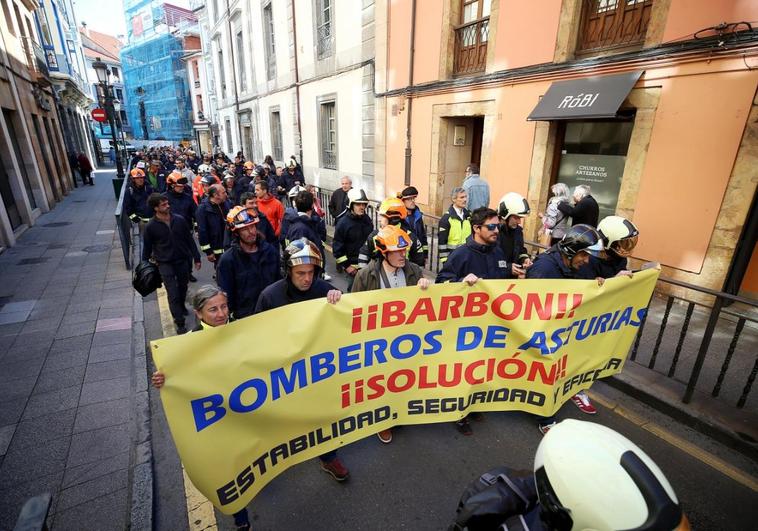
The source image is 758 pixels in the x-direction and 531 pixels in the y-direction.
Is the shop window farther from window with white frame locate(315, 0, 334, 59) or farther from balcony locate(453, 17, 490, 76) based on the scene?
window with white frame locate(315, 0, 334, 59)

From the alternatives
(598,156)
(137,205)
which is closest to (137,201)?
(137,205)

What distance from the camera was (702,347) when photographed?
3.66m

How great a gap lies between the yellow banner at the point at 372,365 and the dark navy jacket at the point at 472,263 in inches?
28.9

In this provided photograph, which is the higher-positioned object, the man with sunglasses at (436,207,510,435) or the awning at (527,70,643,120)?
the awning at (527,70,643,120)

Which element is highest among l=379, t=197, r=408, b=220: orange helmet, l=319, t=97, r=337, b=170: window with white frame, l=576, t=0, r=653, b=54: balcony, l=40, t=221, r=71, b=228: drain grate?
l=576, t=0, r=653, b=54: balcony

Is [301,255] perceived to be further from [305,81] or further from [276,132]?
[276,132]

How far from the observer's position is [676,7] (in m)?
5.57

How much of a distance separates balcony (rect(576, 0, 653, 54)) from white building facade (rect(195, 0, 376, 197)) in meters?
7.05

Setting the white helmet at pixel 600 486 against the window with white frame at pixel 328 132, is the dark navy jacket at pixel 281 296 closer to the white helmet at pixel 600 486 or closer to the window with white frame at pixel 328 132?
the white helmet at pixel 600 486

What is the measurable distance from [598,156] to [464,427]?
6.16 meters

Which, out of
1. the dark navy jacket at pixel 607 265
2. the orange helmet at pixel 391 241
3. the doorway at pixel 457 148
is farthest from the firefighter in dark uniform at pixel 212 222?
the doorway at pixel 457 148

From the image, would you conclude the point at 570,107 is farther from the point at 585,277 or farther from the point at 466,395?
the point at 466,395

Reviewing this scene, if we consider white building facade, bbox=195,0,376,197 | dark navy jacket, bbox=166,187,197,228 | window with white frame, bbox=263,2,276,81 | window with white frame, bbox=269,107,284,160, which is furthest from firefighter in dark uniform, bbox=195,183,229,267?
window with white frame, bbox=263,2,276,81

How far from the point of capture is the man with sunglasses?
12.0ft
